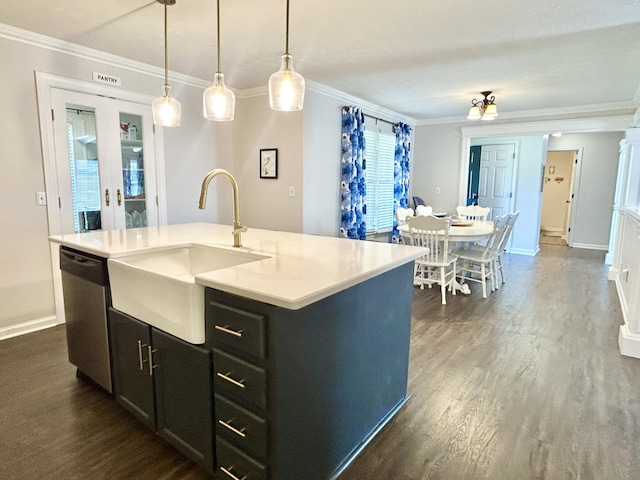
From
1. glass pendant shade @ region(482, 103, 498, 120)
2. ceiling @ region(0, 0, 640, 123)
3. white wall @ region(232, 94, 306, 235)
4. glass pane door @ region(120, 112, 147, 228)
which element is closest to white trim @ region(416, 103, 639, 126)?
ceiling @ region(0, 0, 640, 123)

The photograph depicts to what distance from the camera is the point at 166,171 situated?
389 centimetres

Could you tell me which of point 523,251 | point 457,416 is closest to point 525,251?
point 523,251

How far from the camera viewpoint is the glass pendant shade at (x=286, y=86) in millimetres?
1827

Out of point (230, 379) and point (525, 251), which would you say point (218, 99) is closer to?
point (230, 379)

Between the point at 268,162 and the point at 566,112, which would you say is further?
the point at 566,112

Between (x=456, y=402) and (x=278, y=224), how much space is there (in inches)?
110

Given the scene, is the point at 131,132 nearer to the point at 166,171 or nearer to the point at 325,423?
the point at 166,171

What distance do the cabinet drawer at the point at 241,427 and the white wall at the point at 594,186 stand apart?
800 cm

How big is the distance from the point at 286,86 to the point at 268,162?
2.56 m

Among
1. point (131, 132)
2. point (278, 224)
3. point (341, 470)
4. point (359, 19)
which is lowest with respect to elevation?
point (341, 470)

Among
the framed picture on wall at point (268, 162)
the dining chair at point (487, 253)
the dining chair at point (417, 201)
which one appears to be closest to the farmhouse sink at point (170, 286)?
the framed picture on wall at point (268, 162)

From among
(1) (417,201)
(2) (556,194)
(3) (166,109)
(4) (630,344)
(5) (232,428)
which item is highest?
(3) (166,109)

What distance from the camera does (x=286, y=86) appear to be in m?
1.85

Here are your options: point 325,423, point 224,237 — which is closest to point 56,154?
point 224,237
